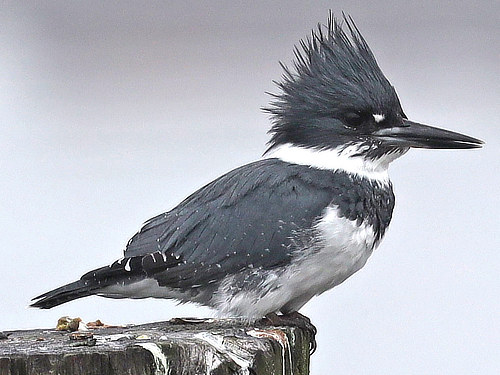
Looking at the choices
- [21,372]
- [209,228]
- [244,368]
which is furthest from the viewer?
[209,228]

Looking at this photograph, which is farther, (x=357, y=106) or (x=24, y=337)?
(x=357, y=106)

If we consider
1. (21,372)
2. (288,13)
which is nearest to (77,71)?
(288,13)

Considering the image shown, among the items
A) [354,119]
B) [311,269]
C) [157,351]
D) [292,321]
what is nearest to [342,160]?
[354,119]

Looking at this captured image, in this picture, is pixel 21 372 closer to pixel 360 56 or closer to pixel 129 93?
pixel 360 56

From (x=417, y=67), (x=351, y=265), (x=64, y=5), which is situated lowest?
(x=351, y=265)

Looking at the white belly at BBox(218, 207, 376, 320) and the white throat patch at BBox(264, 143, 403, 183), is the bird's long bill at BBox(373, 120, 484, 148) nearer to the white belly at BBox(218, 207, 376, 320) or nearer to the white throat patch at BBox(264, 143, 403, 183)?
the white throat patch at BBox(264, 143, 403, 183)

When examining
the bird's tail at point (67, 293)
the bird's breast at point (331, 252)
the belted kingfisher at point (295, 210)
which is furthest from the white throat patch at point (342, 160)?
the bird's tail at point (67, 293)

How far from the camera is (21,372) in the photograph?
2455 mm

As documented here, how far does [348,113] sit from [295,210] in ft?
1.23

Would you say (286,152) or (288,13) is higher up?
(288,13)

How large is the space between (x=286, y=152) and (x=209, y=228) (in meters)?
0.40

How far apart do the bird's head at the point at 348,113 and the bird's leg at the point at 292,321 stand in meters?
0.52

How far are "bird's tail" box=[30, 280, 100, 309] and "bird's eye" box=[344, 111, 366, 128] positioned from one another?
91 cm

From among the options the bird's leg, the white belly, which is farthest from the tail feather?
the bird's leg
